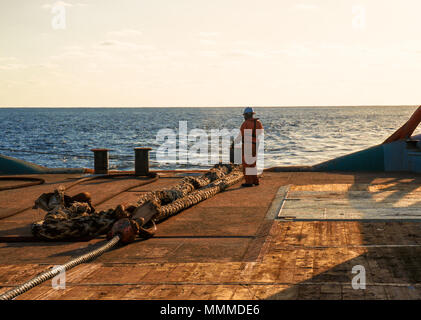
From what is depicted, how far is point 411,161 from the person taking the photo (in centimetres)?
1609

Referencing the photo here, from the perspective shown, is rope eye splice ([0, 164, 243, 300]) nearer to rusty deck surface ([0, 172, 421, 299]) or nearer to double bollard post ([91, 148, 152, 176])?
rusty deck surface ([0, 172, 421, 299])

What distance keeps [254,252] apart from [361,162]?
10.8 metres

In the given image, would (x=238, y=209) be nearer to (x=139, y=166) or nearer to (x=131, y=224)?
(x=131, y=224)

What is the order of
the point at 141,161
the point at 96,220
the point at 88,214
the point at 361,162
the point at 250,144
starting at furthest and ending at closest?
1. the point at 361,162
2. the point at 141,161
3. the point at 250,144
4. the point at 88,214
5. the point at 96,220

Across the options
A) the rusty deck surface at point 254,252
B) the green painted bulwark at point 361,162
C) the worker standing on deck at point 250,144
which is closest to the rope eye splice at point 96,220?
the rusty deck surface at point 254,252

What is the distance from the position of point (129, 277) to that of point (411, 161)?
1206cm

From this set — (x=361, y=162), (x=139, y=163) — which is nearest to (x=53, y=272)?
(x=139, y=163)

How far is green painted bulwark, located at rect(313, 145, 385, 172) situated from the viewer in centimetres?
1702

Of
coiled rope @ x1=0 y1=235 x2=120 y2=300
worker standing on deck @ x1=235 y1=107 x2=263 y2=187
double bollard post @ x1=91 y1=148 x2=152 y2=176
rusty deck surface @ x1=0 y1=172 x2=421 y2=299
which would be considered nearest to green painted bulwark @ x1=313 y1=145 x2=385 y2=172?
worker standing on deck @ x1=235 y1=107 x2=263 y2=187

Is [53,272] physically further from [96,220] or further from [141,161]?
[141,161]

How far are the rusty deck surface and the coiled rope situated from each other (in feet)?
0.27

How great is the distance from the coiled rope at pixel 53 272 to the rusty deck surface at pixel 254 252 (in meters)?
0.08

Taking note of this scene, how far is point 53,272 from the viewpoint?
245 inches

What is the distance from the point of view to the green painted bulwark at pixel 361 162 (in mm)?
17016
